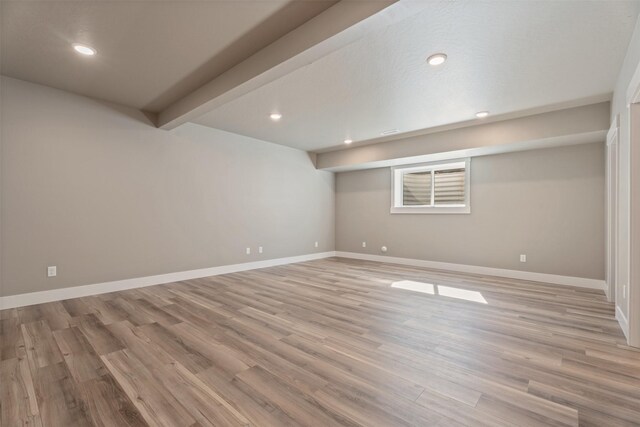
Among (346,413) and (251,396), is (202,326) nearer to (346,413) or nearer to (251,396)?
(251,396)

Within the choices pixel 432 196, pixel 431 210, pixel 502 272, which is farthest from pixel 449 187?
pixel 502 272

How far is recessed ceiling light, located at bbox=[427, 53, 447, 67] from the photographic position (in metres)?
2.70

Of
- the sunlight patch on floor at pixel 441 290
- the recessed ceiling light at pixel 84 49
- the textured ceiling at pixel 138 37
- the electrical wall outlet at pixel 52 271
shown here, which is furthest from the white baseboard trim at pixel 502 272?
the recessed ceiling light at pixel 84 49

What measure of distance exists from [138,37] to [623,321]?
506 centimetres

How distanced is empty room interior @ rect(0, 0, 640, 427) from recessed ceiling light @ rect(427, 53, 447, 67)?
28mm

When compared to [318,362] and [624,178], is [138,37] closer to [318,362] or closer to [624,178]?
[318,362]

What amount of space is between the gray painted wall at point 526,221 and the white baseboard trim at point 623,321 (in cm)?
178

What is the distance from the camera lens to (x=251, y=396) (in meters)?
1.67

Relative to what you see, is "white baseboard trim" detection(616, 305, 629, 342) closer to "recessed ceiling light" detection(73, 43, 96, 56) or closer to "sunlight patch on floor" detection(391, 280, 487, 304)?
"sunlight patch on floor" detection(391, 280, 487, 304)

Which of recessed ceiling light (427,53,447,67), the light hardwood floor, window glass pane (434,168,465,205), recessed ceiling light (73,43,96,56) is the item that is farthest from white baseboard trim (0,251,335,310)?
recessed ceiling light (427,53,447,67)

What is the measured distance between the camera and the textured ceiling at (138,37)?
216 centimetres

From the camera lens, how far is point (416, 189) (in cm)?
649

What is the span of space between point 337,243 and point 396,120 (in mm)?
3819

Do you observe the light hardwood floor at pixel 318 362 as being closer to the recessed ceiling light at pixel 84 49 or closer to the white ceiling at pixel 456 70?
the white ceiling at pixel 456 70
